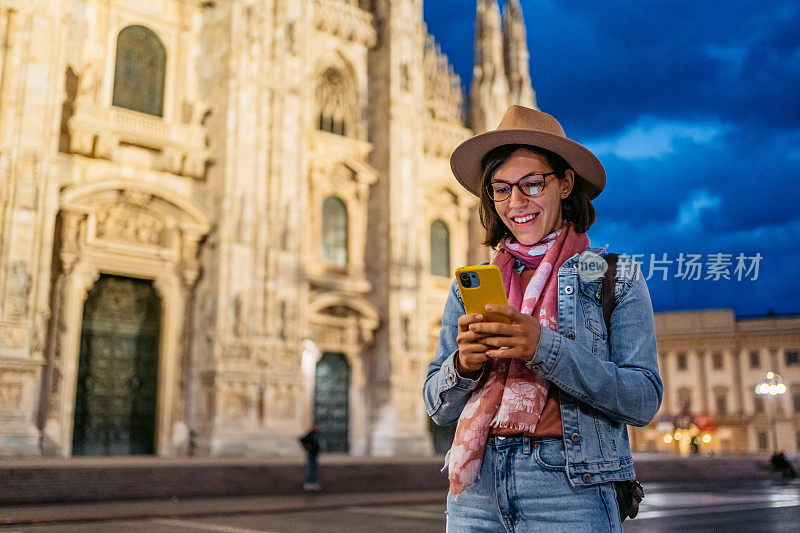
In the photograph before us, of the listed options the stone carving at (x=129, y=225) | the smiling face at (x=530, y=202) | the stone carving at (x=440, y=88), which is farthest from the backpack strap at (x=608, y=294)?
the stone carving at (x=440, y=88)

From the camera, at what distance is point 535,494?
196 centimetres

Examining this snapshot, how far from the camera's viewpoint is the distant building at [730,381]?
50.8 m

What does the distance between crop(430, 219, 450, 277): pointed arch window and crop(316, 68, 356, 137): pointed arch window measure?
14.1 ft

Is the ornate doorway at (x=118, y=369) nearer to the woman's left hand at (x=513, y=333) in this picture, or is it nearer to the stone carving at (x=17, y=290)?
the stone carving at (x=17, y=290)

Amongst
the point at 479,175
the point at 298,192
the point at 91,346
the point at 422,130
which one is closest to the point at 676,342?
the point at 422,130

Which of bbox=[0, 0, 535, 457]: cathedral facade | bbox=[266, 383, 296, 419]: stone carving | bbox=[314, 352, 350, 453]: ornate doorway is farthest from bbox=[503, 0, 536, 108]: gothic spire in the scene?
bbox=[266, 383, 296, 419]: stone carving

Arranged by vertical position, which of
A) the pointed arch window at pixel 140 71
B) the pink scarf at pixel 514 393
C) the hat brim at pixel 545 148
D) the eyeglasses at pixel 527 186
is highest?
the pointed arch window at pixel 140 71

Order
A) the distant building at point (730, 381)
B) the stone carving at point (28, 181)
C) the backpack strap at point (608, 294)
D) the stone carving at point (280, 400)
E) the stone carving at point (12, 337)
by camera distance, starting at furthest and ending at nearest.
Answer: the distant building at point (730, 381), the stone carving at point (280, 400), the stone carving at point (28, 181), the stone carving at point (12, 337), the backpack strap at point (608, 294)

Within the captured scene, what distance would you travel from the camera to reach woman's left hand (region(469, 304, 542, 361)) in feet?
5.93

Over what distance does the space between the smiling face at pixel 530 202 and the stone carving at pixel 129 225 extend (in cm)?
1764

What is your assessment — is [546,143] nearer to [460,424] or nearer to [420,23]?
[460,424]

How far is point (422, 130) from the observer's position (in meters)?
25.2

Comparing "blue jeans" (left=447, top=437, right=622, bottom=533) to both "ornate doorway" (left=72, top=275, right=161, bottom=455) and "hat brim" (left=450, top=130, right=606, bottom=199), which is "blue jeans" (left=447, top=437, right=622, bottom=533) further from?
"ornate doorway" (left=72, top=275, right=161, bottom=455)

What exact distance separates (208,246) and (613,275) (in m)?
18.5
